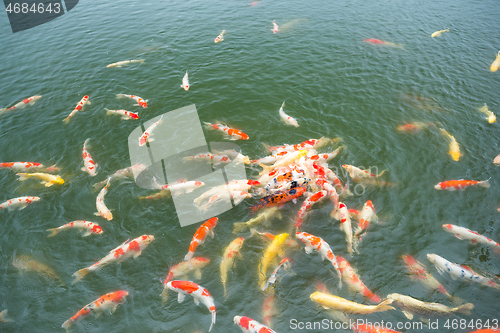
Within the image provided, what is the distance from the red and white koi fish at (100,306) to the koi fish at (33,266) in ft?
3.72

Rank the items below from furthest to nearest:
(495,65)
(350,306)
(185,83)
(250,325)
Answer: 1. (495,65)
2. (185,83)
3. (350,306)
4. (250,325)

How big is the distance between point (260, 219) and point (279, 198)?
0.86 m

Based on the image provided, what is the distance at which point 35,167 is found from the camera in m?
9.66

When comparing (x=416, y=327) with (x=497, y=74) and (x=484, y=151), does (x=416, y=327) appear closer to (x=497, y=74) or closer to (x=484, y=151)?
(x=484, y=151)

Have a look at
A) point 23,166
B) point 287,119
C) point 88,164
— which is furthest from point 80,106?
point 287,119

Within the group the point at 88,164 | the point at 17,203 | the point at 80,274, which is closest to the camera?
the point at 80,274

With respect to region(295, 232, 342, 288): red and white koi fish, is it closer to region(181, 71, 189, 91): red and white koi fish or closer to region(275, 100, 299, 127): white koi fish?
region(275, 100, 299, 127): white koi fish

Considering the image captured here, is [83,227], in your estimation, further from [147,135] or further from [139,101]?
[139,101]

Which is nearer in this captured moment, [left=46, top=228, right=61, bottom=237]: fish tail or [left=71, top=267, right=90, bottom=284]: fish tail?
[left=71, top=267, right=90, bottom=284]: fish tail

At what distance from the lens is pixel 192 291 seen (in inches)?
247

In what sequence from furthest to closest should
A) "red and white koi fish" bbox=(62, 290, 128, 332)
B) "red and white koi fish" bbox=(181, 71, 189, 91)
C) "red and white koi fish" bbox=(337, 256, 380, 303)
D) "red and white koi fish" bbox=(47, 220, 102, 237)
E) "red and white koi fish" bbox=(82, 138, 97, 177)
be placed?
1. "red and white koi fish" bbox=(181, 71, 189, 91)
2. "red and white koi fish" bbox=(82, 138, 97, 177)
3. "red and white koi fish" bbox=(47, 220, 102, 237)
4. "red and white koi fish" bbox=(337, 256, 380, 303)
5. "red and white koi fish" bbox=(62, 290, 128, 332)

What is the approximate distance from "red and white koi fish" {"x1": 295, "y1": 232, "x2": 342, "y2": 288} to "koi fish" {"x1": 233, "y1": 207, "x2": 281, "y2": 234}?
107cm

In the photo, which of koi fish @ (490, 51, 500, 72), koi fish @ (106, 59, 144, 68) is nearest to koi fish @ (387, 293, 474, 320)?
koi fish @ (490, 51, 500, 72)

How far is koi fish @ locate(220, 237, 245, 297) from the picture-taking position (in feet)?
22.4
